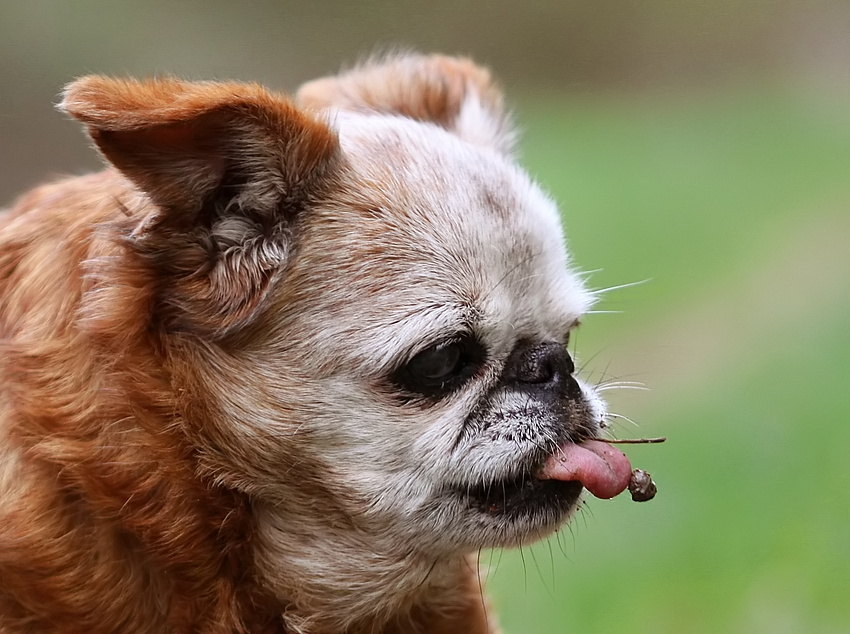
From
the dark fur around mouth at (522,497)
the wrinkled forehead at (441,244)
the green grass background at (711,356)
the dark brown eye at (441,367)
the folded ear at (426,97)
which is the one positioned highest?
the folded ear at (426,97)

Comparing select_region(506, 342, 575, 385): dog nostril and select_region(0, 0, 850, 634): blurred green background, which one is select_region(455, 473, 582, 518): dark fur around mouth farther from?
select_region(0, 0, 850, 634): blurred green background

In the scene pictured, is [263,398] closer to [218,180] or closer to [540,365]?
[218,180]

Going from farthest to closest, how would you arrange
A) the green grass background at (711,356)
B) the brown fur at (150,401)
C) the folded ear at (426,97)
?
the green grass background at (711,356)
the folded ear at (426,97)
the brown fur at (150,401)

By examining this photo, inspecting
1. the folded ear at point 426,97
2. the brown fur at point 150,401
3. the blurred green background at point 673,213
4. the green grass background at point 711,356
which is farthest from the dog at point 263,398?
the blurred green background at point 673,213

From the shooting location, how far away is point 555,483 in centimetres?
195

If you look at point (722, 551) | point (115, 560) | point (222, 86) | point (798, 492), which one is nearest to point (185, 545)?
point (115, 560)

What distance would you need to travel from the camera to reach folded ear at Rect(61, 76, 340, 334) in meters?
1.71

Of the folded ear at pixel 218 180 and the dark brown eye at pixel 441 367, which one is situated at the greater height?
the folded ear at pixel 218 180

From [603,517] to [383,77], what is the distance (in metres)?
2.26

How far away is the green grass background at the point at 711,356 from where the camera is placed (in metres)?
3.50

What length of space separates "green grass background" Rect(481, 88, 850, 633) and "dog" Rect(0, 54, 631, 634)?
494 mm

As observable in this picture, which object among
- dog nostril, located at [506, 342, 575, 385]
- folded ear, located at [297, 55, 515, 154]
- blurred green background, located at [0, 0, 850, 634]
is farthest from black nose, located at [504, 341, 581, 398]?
blurred green background, located at [0, 0, 850, 634]

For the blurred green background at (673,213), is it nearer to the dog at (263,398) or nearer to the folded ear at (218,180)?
the dog at (263,398)

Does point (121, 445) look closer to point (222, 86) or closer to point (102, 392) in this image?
point (102, 392)
